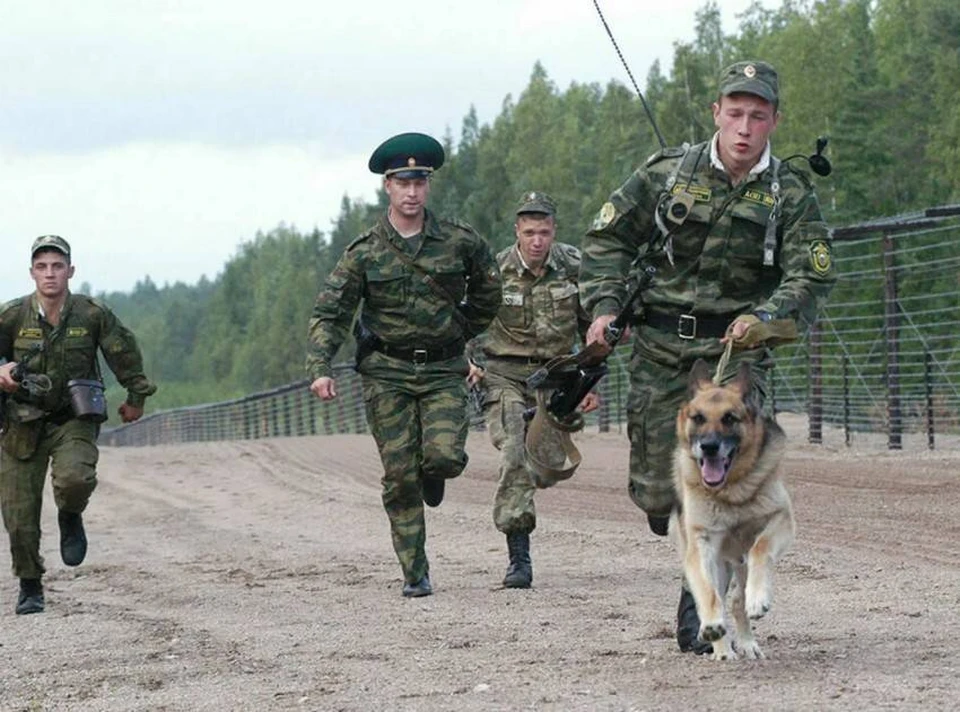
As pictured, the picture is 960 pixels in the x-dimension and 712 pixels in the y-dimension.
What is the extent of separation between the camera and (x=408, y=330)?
1099cm

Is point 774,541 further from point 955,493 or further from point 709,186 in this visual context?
point 955,493

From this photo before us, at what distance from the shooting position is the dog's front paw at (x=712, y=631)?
7.36m

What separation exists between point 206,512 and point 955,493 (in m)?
8.19

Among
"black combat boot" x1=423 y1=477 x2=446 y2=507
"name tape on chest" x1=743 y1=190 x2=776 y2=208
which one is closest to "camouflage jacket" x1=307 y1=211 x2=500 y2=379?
"black combat boot" x1=423 y1=477 x2=446 y2=507

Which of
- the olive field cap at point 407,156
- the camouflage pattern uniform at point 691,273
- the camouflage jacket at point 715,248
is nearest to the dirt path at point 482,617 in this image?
the camouflage pattern uniform at point 691,273

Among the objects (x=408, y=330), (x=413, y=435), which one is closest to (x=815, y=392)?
(x=413, y=435)

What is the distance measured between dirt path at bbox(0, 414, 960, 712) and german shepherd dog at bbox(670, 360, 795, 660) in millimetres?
281

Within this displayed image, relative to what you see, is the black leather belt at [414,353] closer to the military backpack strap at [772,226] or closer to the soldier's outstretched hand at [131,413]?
the soldier's outstretched hand at [131,413]

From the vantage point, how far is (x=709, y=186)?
8008mm

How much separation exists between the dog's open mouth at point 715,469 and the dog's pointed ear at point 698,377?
329 millimetres

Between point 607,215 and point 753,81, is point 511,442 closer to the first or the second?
point 607,215

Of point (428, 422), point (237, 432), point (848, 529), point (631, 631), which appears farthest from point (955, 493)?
point (237, 432)

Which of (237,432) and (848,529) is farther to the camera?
(237,432)

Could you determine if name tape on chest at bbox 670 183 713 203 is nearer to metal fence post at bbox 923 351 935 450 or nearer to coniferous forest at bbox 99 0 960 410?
metal fence post at bbox 923 351 935 450
